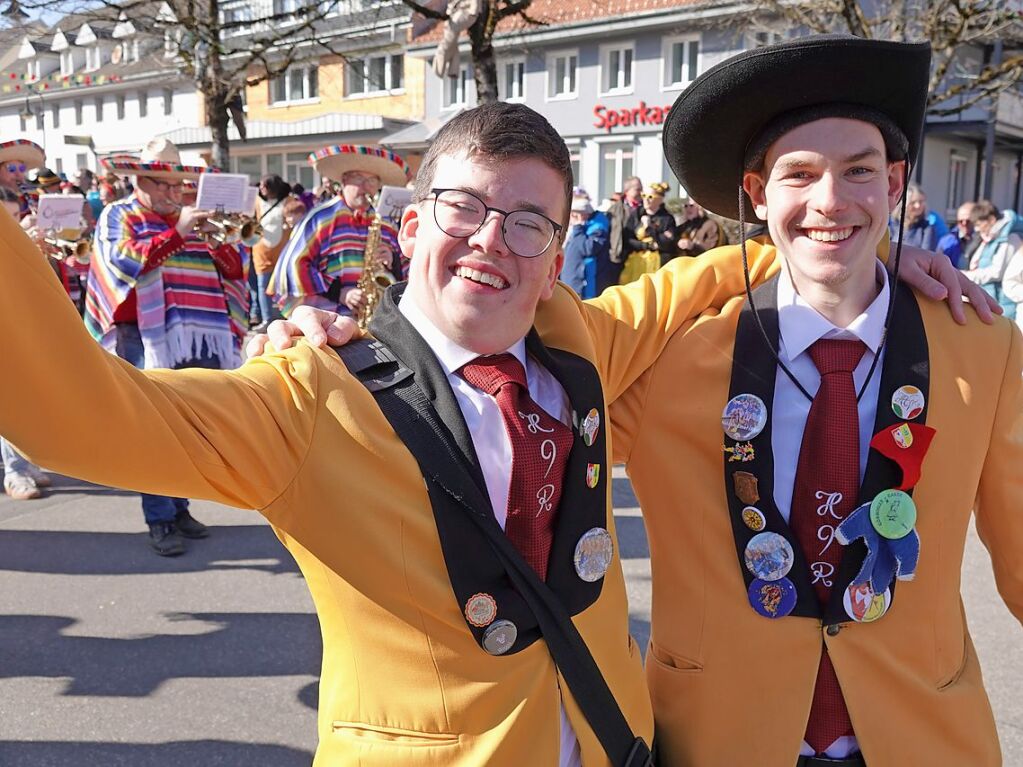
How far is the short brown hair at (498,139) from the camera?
1633mm

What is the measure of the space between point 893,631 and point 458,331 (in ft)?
3.43

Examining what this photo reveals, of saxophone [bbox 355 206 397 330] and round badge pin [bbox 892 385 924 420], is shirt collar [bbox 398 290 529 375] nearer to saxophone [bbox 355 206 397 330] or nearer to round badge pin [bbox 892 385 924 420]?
round badge pin [bbox 892 385 924 420]

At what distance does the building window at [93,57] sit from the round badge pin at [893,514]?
5175cm

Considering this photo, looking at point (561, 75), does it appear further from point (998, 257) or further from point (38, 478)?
point (38, 478)

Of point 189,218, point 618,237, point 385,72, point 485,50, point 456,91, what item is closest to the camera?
point 189,218

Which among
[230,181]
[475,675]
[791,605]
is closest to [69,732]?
→ [475,675]

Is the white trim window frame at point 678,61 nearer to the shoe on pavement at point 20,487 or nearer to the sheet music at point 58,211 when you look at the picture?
the sheet music at point 58,211

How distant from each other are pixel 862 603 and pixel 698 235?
32.0ft

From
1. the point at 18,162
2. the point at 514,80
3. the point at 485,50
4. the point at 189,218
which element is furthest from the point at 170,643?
the point at 514,80

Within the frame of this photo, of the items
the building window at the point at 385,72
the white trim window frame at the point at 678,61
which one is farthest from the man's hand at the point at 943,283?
the building window at the point at 385,72

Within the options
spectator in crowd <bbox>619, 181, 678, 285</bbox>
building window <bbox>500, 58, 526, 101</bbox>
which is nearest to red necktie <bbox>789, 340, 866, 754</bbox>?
spectator in crowd <bbox>619, 181, 678, 285</bbox>

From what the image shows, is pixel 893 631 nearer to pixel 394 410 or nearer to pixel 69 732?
pixel 394 410

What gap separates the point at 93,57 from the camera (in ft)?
157

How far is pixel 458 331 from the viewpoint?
1654 mm
